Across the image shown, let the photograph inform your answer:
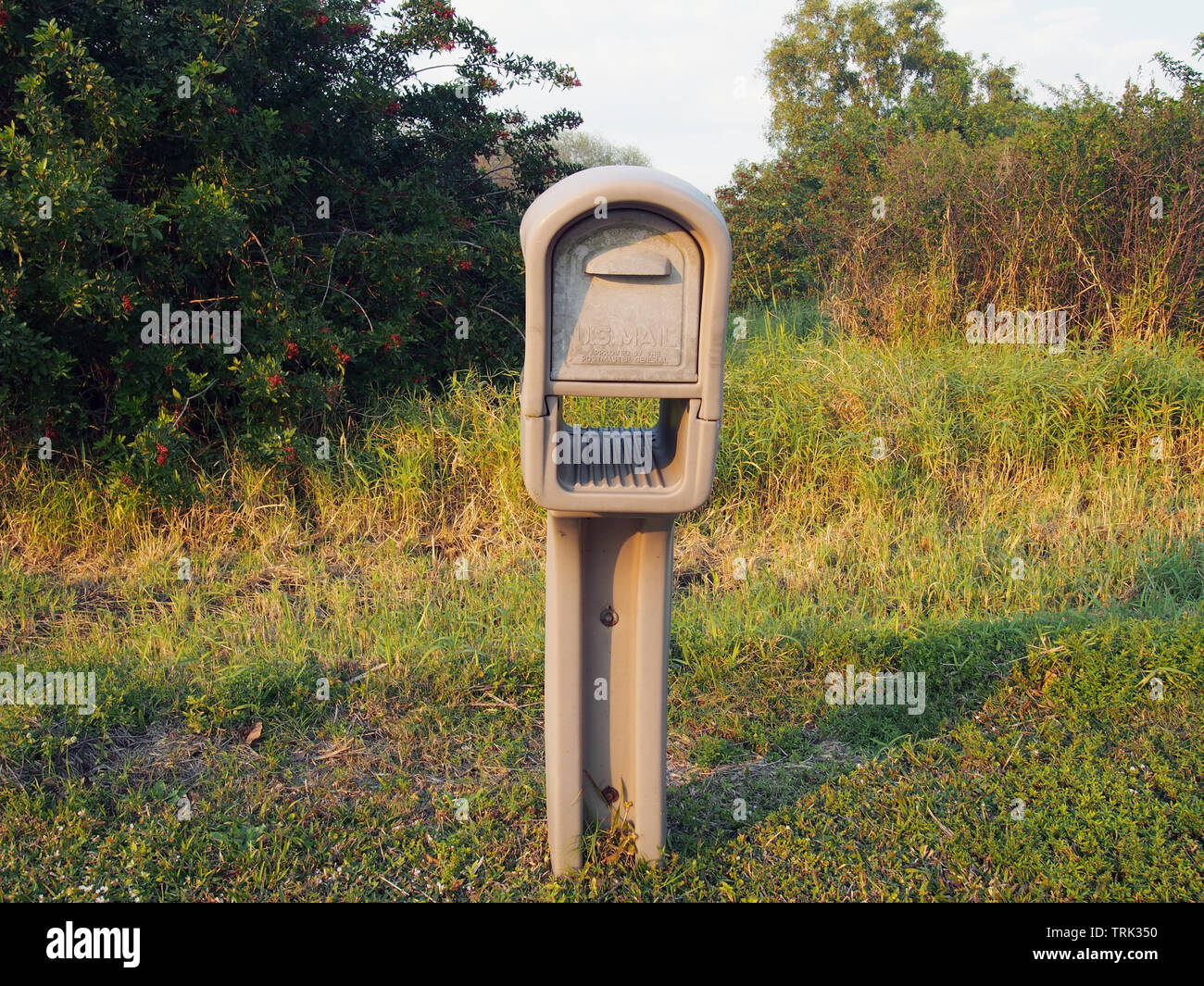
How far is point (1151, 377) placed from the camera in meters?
6.52

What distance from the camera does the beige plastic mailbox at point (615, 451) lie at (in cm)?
230

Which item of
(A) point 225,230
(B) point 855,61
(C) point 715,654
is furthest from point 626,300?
(B) point 855,61

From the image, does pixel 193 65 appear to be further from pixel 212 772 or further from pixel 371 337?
pixel 212 772

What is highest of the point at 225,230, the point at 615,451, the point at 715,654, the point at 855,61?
the point at 855,61

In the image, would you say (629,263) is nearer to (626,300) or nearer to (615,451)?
(626,300)

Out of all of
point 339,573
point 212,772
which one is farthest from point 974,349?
point 212,772

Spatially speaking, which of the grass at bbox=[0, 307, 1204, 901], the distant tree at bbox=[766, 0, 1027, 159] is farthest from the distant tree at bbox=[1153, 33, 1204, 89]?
the distant tree at bbox=[766, 0, 1027, 159]

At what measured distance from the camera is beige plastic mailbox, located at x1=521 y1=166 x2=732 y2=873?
230 centimetres

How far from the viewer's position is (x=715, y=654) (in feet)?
13.5

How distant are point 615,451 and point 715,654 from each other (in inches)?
66.0

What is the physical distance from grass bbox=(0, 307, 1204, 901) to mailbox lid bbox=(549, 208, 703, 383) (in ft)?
4.52

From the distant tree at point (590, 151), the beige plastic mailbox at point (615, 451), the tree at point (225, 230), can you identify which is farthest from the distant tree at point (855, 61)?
the beige plastic mailbox at point (615, 451)

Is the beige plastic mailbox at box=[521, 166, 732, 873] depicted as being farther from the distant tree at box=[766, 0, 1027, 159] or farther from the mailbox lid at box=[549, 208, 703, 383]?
the distant tree at box=[766, 0, 1027, 159]
